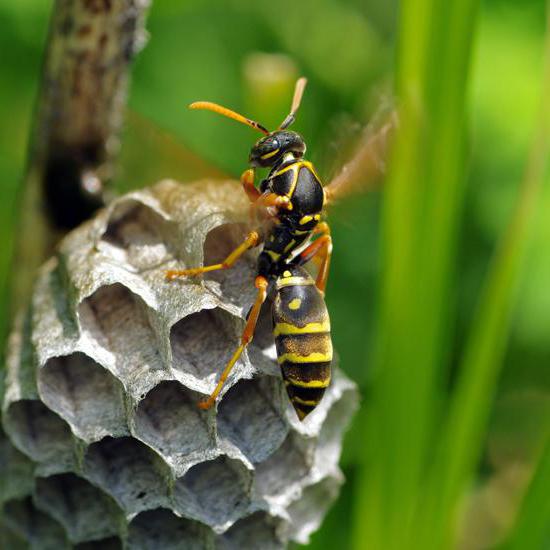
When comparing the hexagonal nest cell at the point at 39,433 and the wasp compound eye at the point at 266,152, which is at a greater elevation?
the wasp compound eye at the point at 266,152

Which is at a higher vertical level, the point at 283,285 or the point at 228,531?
the point at 283,285

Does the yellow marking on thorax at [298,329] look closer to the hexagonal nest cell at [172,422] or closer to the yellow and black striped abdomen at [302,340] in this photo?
the yellow and black striped abdomen at [302,340]

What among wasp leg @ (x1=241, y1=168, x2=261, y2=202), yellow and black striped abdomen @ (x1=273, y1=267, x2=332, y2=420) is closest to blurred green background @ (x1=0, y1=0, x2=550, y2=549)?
wasp leg @ (x1=241, y1=168, x2=261, y2=202)

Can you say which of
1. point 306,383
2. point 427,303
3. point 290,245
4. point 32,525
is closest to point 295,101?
point 290,245

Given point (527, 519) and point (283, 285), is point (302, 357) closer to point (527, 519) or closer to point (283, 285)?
point (283, 285)

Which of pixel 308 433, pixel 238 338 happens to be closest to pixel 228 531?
pixel 308 433

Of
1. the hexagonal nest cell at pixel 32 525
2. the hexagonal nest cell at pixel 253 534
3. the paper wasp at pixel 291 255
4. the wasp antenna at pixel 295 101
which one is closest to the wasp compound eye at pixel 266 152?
the paper wasp at pixel 291 255
